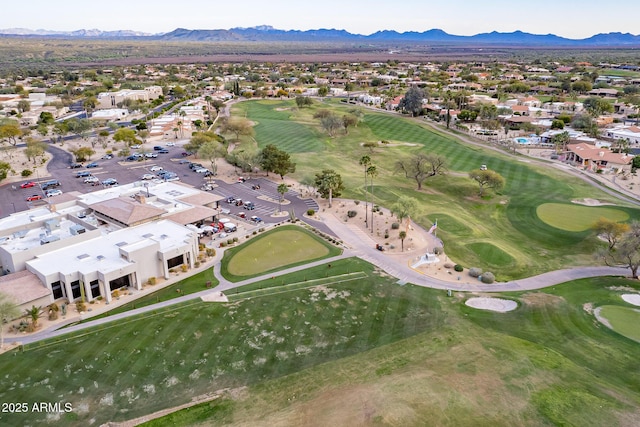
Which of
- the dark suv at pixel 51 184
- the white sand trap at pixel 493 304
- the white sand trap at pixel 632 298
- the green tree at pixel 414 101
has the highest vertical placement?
the green tree at pixel 414 101

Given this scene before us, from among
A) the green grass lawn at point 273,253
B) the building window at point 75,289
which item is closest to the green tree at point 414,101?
the green grass lawn at point 273,253

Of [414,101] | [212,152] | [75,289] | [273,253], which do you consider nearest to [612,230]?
[273,253]

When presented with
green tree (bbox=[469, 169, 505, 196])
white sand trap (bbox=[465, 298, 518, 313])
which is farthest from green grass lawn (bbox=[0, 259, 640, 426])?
green tree (bbox=[469, 169, 505, 196])

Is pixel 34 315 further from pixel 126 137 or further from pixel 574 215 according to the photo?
pixel 126 137

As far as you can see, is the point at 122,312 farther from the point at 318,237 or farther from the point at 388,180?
the point at 388,180

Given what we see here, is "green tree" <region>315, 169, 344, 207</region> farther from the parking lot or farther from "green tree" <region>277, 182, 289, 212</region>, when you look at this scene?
"green tree" <region>277, 182, 289, 212</region>

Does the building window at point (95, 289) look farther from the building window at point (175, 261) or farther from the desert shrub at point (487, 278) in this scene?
the desert shrub at point (487, 278)

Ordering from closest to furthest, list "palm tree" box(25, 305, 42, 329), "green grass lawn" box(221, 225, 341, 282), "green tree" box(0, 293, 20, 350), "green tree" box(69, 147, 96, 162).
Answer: "green tree" box(0, 293, 20, 350), "palm tree" box(25, 305, 42, 329), "green grass lawn" box(221, 225, 341, 282), "green tree" box(69, 147, 96, 162)
